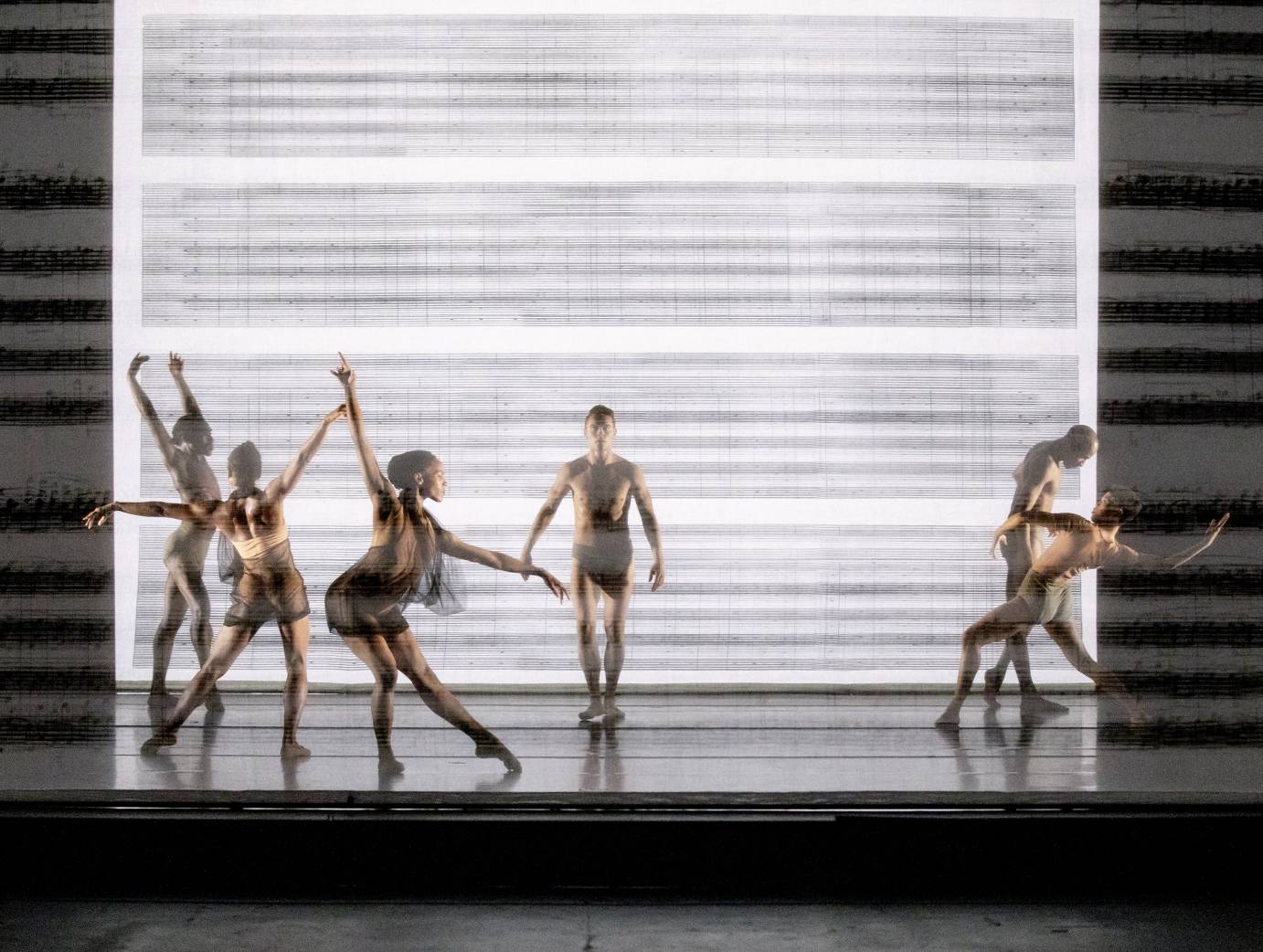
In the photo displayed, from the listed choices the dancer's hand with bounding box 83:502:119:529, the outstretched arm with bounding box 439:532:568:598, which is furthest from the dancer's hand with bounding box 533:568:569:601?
the dancer's hand with bounding box 83:502:119:529

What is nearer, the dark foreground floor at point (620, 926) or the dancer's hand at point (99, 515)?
the dark foreground floor at point (620, 926)

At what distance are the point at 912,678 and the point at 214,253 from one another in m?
2.44

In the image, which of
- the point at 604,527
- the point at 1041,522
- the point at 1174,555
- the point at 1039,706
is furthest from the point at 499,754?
the point at 1174,555

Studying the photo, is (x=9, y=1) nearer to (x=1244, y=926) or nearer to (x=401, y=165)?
(x=401, y=165)

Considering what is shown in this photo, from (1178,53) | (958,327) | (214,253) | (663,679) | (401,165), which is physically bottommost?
(663,679)

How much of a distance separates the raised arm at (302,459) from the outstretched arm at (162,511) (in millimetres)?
189

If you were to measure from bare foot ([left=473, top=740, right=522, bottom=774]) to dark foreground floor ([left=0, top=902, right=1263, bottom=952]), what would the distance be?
0.39 metres

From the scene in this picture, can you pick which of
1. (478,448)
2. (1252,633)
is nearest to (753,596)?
(478,448)

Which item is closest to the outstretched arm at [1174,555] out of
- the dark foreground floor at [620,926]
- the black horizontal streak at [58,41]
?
the dark foreground floor at [620,926]

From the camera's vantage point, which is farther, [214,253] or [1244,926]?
[214,253]

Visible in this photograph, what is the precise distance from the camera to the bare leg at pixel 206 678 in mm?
3518

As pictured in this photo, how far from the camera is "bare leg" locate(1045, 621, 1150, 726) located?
3.55 m

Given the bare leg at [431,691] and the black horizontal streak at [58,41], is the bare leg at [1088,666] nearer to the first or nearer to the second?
the bare leg at [431,691]

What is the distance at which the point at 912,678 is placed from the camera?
11.7ft
